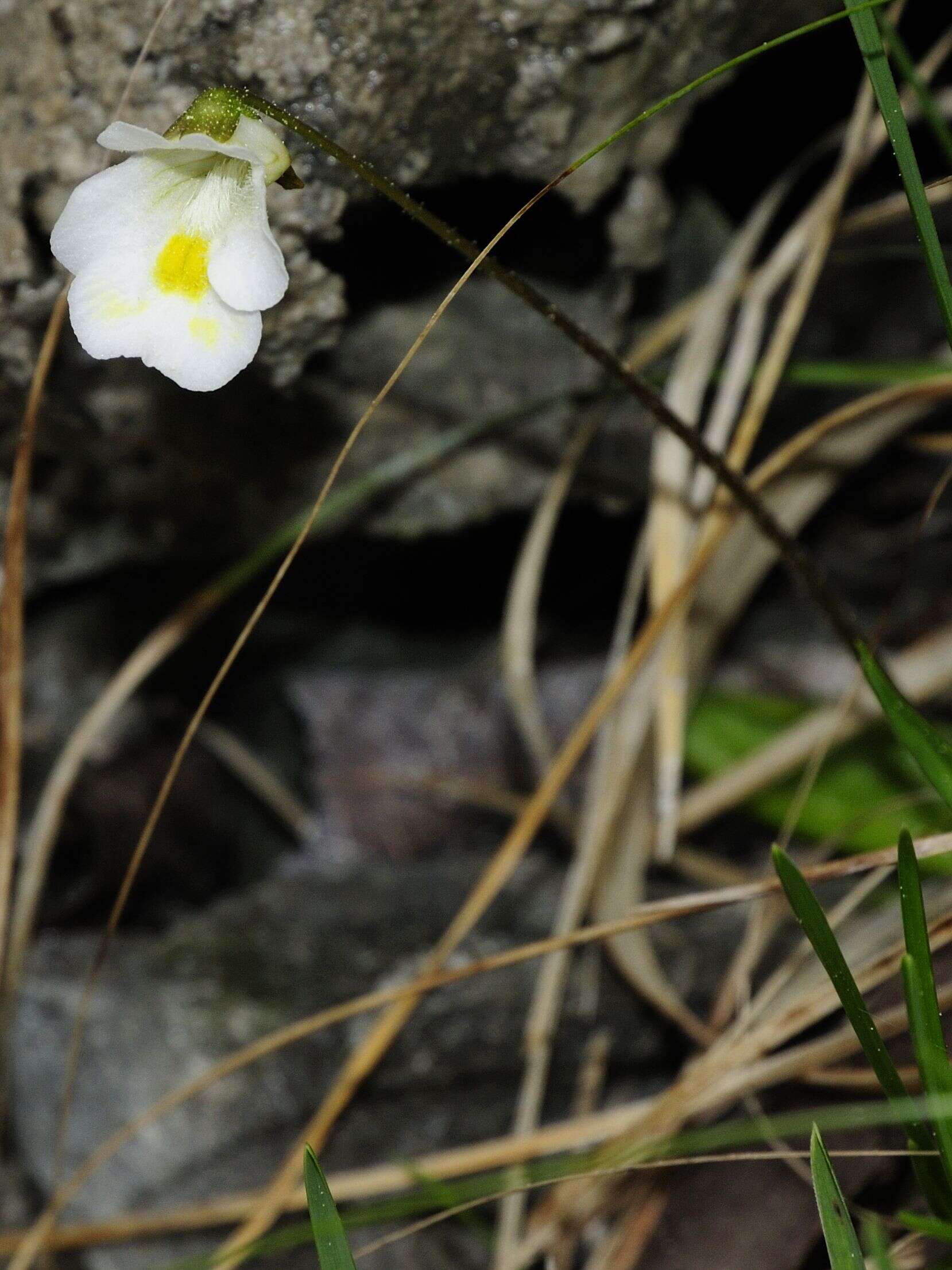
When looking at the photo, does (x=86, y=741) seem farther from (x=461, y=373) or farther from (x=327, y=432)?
(x=461, y=373)

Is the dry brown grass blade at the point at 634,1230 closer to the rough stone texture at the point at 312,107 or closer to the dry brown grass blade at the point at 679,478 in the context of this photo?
the dry brown grass blade at the point at 679,478

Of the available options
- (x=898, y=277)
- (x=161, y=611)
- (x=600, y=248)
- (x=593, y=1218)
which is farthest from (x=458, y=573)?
(x=593, y=1218)

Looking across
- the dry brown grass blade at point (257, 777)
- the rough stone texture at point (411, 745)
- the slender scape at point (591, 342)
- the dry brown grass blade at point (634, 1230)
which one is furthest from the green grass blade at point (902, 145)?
the dry brown grass blade at point (257, 777)

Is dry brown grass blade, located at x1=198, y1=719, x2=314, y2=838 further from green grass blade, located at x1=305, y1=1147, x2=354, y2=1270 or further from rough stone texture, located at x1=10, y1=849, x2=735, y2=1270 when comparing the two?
green grass blade, located at x1=305, y1=1147, x2=354, y2=1270

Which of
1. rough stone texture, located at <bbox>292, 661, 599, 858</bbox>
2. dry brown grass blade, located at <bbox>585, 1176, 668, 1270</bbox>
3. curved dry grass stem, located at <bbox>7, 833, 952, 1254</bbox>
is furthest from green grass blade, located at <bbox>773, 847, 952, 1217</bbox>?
rough stone texture, located at <bbox>292, 661, 599, 858</bbox>

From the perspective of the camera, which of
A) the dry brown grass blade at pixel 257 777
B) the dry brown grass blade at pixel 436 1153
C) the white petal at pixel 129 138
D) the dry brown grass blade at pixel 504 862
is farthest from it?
the dry brown grass blade at pixel 257 777

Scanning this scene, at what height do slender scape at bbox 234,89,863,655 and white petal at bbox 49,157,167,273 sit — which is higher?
white petal at bbox 49,157,167,273

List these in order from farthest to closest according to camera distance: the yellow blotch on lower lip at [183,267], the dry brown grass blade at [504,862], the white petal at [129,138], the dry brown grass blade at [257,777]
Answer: the dry brown grass blade at [257,777] → the dry brown grass blade at [504,862] → the yellow blotch on lower lip at [183,267] → the white petal at [129,138]

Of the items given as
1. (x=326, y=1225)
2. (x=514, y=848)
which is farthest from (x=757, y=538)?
(x=326, y=1225)
